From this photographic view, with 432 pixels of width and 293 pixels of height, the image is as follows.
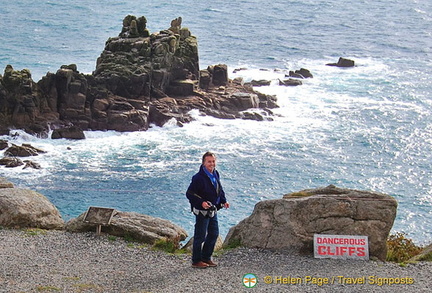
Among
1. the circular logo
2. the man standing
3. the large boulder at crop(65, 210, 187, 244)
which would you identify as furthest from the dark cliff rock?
the circular logo

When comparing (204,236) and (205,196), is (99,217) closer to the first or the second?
(204,236)

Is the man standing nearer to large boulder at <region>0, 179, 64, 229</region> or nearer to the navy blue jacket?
the navy blue jacket

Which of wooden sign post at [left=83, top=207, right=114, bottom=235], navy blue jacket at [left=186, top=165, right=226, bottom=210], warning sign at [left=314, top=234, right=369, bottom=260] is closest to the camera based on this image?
navy blue jacket at [left=186, top=165, right=226, bottom=210]

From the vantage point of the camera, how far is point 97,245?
58.7 ft

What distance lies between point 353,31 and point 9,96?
213 feet

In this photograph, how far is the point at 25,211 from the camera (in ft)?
63.4

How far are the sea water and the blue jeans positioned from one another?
1482 cm

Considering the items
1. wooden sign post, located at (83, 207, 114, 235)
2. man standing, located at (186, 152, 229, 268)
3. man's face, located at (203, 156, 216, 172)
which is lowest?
wooden sign post, located at (83, 207, 114, 235)

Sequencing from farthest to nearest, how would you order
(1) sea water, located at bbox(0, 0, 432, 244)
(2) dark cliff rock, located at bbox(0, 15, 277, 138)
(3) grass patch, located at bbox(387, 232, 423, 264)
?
(2) dark cliff rock, located at bbox(0, 15, 277, 138)
(1) sea water, located at bbox(0, 0, 432, 244)
(3) grass patch, located at bbox(387, 232, 423, 264)

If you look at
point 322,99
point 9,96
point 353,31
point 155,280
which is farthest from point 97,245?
point 353,31

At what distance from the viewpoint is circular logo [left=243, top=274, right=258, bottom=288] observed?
14.6 m

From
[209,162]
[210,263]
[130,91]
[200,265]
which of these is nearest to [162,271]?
[200,265]

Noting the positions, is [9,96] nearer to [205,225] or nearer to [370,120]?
[370,120]

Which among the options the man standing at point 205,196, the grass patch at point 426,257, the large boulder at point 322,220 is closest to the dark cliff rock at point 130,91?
the large boulder at point 322,220
